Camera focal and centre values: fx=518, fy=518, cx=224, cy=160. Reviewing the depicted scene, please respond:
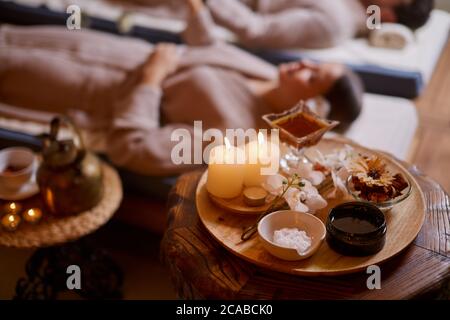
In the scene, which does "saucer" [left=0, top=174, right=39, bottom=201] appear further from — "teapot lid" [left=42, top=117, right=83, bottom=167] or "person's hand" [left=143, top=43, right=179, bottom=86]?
"person's hand" [left=143, top=43, right=179, bottom=86]

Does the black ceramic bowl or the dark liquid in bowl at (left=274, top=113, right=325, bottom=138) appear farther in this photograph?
the dark liquid in bowl at (left=274, top=113, right=325, bottom=138)

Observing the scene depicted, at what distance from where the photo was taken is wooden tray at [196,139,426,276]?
920mm

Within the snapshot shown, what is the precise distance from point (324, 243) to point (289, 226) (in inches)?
2.9

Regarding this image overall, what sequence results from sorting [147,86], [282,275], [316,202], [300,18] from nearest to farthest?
[282,275] < [316,202] < [147,86] < [300,18]

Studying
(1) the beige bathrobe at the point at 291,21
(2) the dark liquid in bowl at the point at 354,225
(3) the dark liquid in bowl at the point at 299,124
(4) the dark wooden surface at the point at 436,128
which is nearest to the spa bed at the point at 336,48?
(1) the beige bathrobe at the point at 291,21

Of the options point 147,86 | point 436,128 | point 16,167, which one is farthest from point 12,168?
point 436,128

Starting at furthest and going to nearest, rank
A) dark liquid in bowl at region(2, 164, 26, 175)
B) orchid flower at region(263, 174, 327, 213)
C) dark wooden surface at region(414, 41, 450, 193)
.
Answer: dark wooden surface at region(414, 41, 450, 193) → dark liquid in bowl at region(2, 164, 26, 175) → orchid flower at region(263, 174, 327, 213)

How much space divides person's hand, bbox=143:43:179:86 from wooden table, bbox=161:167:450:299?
2.73ft

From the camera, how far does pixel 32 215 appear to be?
4.29 feet

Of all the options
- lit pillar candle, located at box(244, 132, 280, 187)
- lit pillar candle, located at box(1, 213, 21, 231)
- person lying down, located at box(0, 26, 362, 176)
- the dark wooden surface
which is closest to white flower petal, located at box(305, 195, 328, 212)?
lit pillar candle, located at box(244, 132, 280, 187)

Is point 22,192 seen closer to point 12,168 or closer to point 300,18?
point 12,168

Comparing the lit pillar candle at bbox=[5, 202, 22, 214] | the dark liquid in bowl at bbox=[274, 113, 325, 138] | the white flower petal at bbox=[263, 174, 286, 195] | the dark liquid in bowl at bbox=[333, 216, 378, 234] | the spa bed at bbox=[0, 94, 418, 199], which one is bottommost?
the spa bed at bbox=[0, 94, 418, 199]

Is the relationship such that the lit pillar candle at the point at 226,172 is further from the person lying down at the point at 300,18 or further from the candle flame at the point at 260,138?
the person lying down at the point at 300,18
